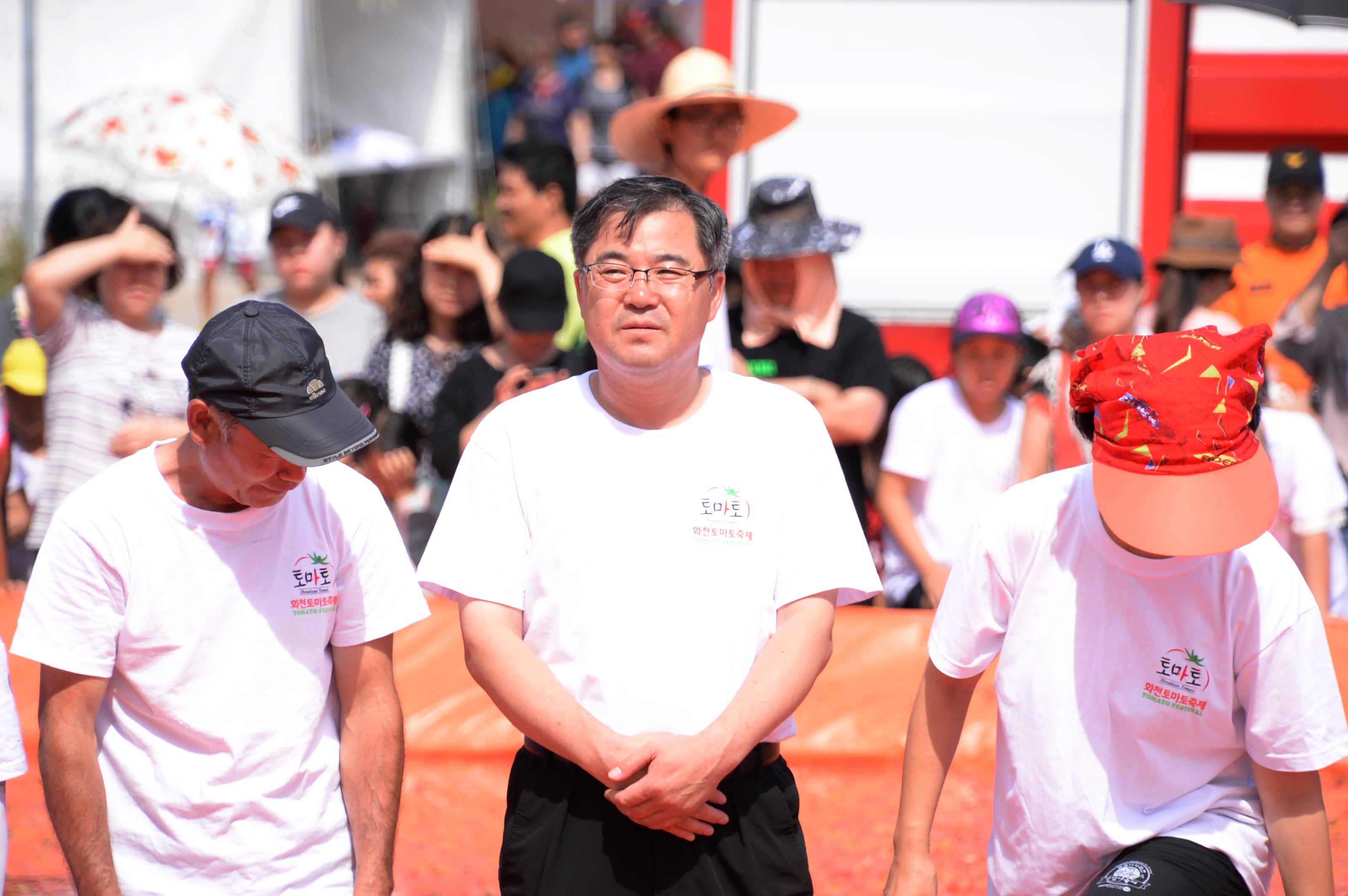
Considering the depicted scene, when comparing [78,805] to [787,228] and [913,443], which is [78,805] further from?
[913,443]

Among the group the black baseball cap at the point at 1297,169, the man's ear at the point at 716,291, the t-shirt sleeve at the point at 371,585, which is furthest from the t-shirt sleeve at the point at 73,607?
the black baseball cap at the point at 1297,169

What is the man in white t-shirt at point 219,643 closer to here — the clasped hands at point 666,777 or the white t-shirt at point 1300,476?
the clasped hands at point 666,777

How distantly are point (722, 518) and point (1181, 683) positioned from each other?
0.79 meters

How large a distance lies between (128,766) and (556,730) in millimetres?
704

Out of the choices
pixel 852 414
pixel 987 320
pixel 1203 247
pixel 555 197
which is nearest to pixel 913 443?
pixel 987 320

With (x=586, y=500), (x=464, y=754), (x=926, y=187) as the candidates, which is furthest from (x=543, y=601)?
(x=926, y=187)

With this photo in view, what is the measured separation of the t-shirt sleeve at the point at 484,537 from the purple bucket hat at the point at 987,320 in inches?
108

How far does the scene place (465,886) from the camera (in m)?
3.38

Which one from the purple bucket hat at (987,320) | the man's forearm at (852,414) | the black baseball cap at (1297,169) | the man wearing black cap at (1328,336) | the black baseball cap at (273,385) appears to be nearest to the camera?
the black baseball cap at (273,385)

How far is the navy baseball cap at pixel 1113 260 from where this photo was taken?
459 centimetres

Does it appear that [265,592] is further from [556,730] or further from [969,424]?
[969,424]

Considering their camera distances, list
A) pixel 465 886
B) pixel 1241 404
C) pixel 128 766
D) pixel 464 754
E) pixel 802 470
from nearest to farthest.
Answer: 1. pixel 1241 404
2. pixel 128 766
3. pixel 802 470
4. pixel 465 886
5. pixel 464 754

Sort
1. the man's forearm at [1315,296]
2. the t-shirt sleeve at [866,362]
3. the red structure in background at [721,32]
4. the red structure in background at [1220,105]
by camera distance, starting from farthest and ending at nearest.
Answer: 1. the red structure in background at [721,32]
2. the red structure in background at [1220,105]
3. the man's forearm at [1315,296]
4. the t-shirt sleeve at [866,362]

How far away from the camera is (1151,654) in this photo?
213 cm
